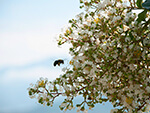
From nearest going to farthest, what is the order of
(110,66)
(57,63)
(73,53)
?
(110,66) < (73,53) < (57,63)

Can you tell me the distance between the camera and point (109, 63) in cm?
109

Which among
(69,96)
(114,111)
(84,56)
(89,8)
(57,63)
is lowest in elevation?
(114,111)

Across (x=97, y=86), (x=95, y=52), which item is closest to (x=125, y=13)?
(x=95, y=52)

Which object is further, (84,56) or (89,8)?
(89,8)

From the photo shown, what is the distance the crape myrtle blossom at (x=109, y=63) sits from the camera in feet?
3.50

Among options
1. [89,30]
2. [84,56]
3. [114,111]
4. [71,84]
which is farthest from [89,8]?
[114,111]

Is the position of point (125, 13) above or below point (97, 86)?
above

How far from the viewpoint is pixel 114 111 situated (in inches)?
45.6

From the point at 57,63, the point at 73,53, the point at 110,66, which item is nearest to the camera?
the point at 110,66

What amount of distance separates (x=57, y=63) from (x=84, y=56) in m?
0.63

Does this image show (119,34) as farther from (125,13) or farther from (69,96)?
(69,96)

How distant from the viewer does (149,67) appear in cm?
112

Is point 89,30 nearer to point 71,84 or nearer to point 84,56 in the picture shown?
point 84,56

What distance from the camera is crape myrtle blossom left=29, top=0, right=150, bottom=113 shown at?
107 cm
